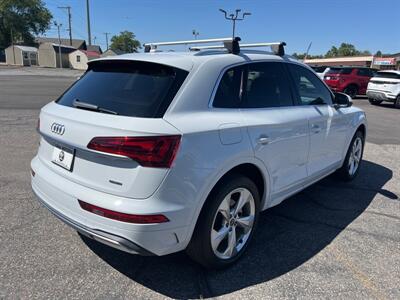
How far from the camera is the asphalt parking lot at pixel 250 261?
114 inches

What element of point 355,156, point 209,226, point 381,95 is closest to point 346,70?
point 381,95

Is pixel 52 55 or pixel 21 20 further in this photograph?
pixel 21 20

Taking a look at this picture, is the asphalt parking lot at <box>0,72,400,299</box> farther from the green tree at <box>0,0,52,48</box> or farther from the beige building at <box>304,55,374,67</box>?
the green tree at <box>0,0,52,48</box>

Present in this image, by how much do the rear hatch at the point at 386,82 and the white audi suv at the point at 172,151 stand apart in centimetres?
1583

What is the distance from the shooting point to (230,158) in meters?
2.86

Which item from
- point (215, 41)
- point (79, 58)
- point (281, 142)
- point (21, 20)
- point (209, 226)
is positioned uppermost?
point (21, 20)

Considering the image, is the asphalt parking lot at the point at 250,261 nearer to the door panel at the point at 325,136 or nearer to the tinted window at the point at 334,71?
the door panel at the point at 325,136

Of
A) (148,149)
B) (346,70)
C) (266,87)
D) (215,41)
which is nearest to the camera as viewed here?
(148,149)

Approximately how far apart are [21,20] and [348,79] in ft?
285

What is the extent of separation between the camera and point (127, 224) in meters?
2.49

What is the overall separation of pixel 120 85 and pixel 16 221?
1.99 meters

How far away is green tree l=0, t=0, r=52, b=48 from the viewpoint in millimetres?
84188

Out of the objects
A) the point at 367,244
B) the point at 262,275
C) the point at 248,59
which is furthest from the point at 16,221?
the point at 367,244

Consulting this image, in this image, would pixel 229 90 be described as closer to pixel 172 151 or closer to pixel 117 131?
pixel 172 151
